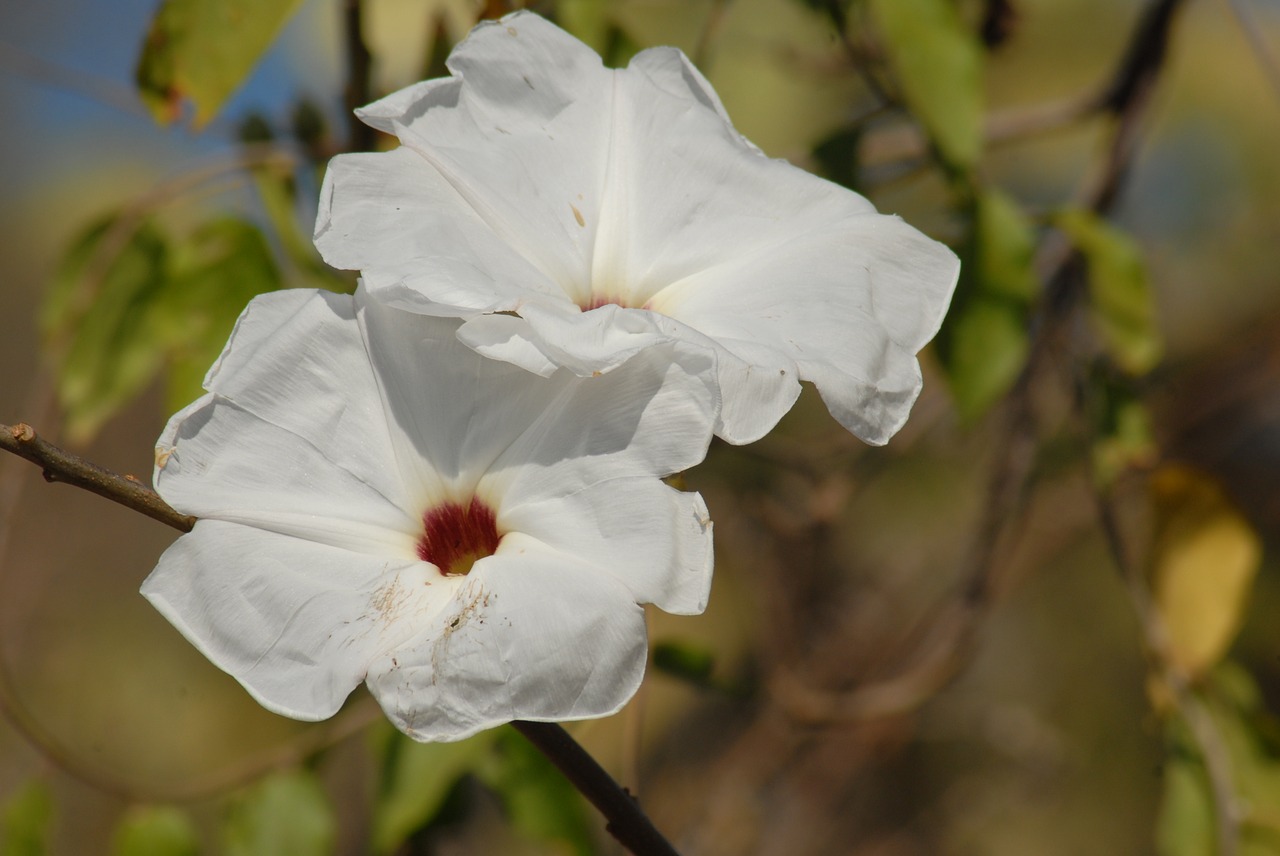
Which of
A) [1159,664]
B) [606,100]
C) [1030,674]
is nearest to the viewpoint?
[606,100]

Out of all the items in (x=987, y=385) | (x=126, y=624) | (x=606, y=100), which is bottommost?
(x=126, y=624)

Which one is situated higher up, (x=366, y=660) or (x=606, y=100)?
(x=606, y=100)

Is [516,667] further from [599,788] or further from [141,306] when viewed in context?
[141,306]

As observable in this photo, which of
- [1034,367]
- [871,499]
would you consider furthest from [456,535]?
[871,499]

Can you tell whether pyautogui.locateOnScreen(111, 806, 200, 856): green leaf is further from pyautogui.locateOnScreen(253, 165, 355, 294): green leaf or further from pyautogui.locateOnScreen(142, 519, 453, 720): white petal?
pyautogui.locateOnScreen(142, 519, 453, 720): white petal

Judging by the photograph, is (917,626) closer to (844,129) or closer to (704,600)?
(844,129)

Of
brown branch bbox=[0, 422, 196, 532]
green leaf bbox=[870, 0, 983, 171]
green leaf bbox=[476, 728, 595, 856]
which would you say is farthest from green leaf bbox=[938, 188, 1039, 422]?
brown branch bbox=[0, 422, 196, 532]

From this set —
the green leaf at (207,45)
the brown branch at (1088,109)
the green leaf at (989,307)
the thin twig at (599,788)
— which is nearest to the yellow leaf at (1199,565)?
the green leaf at (989,307)

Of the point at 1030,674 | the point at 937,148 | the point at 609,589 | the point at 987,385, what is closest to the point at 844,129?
the point at 937,148
